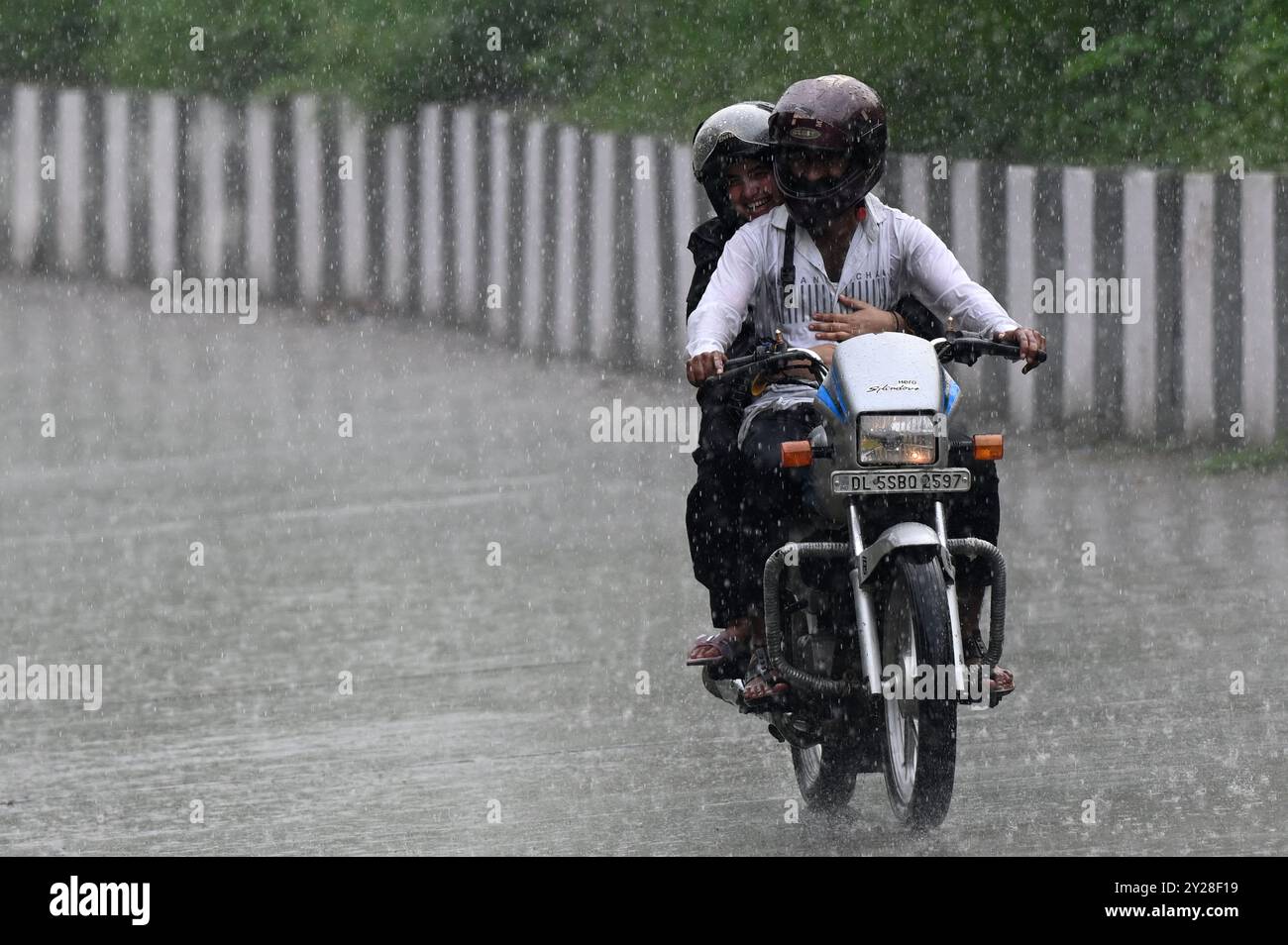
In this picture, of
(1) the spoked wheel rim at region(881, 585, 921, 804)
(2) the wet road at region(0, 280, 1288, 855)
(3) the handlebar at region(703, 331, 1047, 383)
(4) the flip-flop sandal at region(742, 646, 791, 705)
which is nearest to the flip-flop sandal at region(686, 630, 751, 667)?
(4) the flip-flop sandal at region(742, 646, 791, 705)

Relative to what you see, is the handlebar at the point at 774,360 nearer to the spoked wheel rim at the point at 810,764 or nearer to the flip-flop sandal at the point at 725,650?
the flip-flop sandal at the point at 725,650

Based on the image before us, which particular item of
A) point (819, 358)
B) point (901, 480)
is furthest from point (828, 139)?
point (901, 480)

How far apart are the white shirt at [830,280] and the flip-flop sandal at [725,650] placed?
0.86 metres

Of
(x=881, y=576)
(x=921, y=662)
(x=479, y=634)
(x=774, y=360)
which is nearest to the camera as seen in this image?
(x=921, y=662)

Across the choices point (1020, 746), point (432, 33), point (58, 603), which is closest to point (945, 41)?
point (432, 33)

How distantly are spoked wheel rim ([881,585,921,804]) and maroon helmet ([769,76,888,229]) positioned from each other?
46.5 inches

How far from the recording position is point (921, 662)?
21.4ft

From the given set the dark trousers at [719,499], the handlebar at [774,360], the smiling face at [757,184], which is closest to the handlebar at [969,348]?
the handlebar at [774,360]

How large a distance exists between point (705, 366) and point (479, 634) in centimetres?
363

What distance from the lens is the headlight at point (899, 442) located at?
6676mm

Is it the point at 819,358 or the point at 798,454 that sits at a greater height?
the point at 819,358

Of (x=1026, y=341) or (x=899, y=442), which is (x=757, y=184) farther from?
(x=899, y=442)

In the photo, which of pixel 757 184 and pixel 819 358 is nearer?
pixel 819 358
